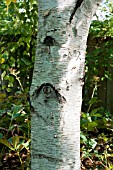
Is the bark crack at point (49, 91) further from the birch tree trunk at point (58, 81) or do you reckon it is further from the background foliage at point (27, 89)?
the background foliage at point (27, 89)

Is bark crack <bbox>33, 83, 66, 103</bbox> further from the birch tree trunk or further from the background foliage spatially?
the background foliage

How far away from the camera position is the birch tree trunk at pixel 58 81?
119 cm

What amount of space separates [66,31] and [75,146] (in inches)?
17.4

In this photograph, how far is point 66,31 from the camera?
1.19 meters

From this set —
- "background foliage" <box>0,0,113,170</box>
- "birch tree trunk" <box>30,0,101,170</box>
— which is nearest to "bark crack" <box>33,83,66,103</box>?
"birch tree trunk" <box>30,0,101,170</box>

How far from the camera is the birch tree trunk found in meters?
1.19

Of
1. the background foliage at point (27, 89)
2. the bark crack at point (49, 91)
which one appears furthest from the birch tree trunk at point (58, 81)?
the background foliage at point (27, 89)

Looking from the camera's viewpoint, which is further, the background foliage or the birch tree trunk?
the background foliage

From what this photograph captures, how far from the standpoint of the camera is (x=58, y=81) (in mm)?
1185

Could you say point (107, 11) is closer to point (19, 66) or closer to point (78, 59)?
point (19, 66)

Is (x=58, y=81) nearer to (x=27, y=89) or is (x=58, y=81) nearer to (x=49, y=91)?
(x=49, y=91)

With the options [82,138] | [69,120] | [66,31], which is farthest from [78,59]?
[82,138]

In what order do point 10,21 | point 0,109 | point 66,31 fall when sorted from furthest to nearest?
point 10,21 → point 0,109 → point 66,31

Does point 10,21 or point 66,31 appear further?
point 10,21
